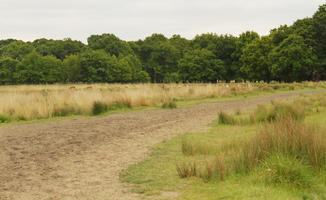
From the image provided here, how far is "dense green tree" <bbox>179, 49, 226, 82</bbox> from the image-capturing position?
65188mm

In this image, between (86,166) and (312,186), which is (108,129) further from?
(312,186)

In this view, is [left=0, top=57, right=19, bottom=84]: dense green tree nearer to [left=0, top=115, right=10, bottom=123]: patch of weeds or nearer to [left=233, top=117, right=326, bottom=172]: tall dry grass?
[left=0, top=115, right=10, bottom=123]: patch of weeds

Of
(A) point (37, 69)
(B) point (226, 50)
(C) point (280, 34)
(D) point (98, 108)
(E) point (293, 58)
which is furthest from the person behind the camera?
(B) point (226, 50)

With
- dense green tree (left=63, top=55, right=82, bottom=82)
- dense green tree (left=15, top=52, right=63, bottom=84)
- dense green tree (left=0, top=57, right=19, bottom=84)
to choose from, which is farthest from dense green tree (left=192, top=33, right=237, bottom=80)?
dense green tree (left=0, top=57, right=19, bottom=84)

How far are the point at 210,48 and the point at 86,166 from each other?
67.4 meters

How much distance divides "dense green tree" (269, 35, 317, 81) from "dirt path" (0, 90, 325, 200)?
40.8 meters

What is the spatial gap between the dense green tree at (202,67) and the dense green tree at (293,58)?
15.1 metres

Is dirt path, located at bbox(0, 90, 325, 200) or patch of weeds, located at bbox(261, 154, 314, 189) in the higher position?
patch of weeds, located at bbox(261, 154, 314, 189)

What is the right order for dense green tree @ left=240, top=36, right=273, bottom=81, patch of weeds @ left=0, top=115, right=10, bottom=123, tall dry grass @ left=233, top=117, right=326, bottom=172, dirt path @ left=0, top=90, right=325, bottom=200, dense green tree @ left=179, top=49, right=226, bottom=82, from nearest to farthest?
dirt path @ left=0, top=90, right=325, bottom=200, tall dry grass @ left=233, top=117, right=326, bottom=172, patch of weeds @ left=0, top=115, right=10, bottom=123, dense green tree @ left=240, top=36, right=273, bottom=81, dense green tree @ left=179, top=49, right=226, bottom=82

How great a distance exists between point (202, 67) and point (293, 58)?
1999 centimetres

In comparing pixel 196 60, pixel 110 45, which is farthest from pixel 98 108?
pixel 110 45

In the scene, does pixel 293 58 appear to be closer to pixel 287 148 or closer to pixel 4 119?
pixel 4 119

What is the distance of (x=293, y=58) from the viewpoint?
1940 inches

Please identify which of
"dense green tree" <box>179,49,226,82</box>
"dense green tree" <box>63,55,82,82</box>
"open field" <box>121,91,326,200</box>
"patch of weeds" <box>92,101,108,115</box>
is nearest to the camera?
"open field" <box>121,91,326,200</box>
